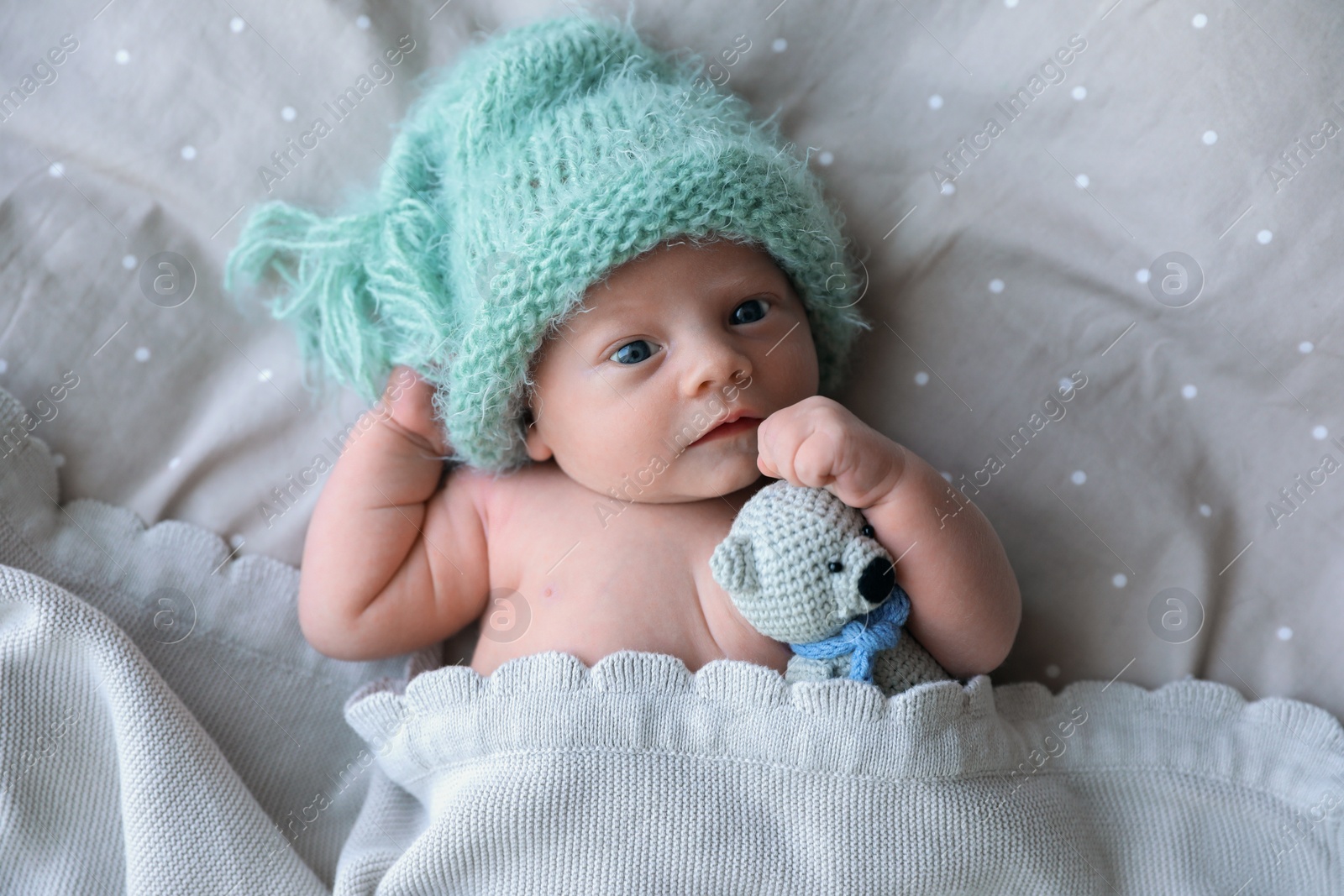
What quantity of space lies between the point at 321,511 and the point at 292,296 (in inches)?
14.9

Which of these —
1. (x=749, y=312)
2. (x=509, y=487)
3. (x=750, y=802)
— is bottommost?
(x=750, y=802)

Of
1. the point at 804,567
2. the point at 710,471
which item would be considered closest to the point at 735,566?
the point at 804,567

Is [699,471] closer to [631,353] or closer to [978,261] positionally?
[631,353]

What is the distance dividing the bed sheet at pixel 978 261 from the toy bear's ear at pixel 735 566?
0.49 metres

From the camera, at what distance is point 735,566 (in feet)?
4.15

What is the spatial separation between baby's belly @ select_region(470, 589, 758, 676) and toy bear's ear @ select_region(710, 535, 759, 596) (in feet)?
0.60

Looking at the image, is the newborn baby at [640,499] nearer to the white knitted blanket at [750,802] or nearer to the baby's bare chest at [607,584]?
the baby's bare chest at [607,584]

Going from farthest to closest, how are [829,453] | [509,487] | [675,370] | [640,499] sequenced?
1. [509,487]
2. [640,499]
3. [675,370]
4. [829,453]

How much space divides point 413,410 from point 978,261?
36.2 inches

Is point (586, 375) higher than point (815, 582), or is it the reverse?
point (586, 375)

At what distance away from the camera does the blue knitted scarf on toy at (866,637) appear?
1303mm

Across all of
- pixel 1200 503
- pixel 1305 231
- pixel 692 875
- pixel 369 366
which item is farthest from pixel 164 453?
pixel 1305 231

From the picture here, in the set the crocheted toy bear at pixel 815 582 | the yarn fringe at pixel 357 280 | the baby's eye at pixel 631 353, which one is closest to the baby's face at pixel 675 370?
the baby's eye at pixel 631 353

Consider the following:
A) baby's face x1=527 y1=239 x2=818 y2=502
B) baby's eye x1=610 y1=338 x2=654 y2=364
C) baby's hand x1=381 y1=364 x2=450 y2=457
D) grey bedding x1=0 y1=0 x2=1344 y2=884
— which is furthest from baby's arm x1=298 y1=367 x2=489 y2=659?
baby's eye x1=610 y1=338 x2=654 y2=364
